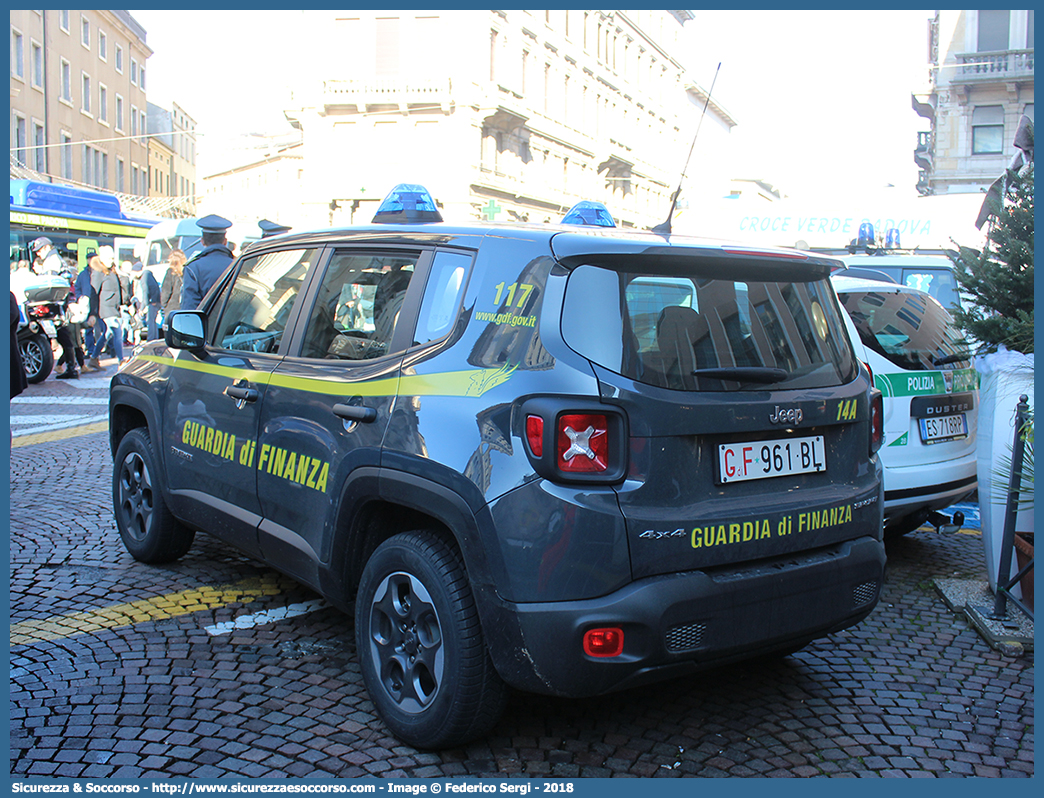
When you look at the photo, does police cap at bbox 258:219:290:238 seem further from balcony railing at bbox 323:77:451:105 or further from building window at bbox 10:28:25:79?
balcony railing at bbox 323:77:451:105

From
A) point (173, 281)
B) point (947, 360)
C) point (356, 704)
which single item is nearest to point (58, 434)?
point (173, 281)

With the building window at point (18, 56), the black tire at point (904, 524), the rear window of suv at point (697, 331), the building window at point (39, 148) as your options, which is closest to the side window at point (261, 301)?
the rear window of suv at point (697, 331)

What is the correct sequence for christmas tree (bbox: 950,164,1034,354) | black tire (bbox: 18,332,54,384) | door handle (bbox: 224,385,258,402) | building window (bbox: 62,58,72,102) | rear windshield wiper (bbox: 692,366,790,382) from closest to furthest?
1. rear windshield wiper (bbox: 692,366,790,382)
2. door handle (bbox: 224,385,258,402)
3. christmas tree (bbox: 950,164,1034,354)
4. black tire (bbox: 18,332,54,384)
5. building window (bbox: 62,58,72,102)

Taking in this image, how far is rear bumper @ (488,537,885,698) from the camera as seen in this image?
9.12ft

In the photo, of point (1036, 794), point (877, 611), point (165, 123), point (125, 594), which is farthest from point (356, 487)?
point (165, 123)

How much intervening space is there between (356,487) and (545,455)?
0.87 metres

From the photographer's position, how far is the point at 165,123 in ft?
246

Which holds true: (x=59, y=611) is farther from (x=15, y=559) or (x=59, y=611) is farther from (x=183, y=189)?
(x=183, y=189)

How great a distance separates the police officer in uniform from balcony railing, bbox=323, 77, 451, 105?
40.9 m

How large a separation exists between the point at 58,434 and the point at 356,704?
6.93 m

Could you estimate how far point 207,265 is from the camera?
8625mm

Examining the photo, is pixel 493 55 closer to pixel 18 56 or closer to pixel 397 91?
pixel 397 91

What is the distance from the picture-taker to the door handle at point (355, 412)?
335cm

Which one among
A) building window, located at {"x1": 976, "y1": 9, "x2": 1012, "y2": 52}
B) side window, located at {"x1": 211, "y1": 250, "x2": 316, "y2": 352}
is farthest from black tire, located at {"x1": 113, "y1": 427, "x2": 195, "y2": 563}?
building window, located at {"x1": 976, "y1": 9, "x2": 1012, "y2": 52}
